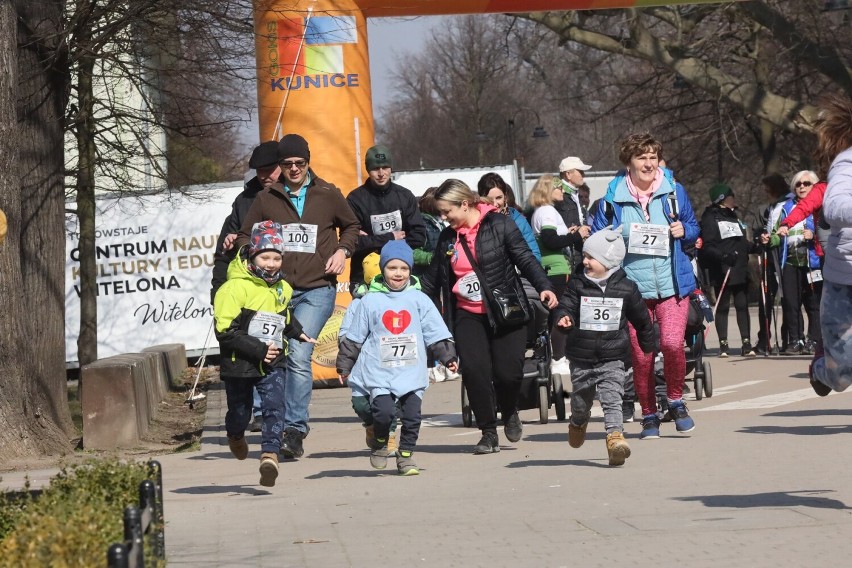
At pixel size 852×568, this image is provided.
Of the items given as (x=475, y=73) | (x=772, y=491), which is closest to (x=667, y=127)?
(x=772, y=491)

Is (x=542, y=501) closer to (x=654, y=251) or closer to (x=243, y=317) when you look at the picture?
(x=243, y=317)

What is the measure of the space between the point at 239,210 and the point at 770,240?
8.42 m

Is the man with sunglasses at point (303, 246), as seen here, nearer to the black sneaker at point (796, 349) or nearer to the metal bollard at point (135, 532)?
the metal bollard at point (135, 532)

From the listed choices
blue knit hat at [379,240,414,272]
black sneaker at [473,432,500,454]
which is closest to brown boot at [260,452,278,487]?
blue knit hat at [379,240,414,272]

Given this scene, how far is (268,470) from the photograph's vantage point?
29.2ft

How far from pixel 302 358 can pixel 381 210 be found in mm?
1934

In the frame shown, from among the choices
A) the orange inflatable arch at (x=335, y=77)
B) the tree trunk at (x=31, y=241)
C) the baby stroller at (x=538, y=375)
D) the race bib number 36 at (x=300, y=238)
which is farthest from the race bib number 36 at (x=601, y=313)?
the orange inflatable arch at (x=335, y=77)

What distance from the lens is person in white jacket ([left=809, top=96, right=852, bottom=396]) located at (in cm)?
688

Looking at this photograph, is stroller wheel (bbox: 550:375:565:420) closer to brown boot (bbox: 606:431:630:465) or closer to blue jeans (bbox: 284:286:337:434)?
blue jeans (bbox: 284:286:337:434)

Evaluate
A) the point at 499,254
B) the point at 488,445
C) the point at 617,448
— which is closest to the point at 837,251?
the point at 617,448

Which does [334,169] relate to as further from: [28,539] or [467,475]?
[28,539]

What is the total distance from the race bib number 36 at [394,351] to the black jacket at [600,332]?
0.90 meters

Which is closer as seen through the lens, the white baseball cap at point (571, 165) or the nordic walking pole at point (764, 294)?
the white baseball cap at point (571, 165)

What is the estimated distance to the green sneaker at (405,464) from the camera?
31.6ft
